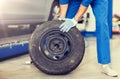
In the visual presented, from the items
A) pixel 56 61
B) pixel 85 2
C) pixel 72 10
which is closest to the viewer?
pixel 85 2

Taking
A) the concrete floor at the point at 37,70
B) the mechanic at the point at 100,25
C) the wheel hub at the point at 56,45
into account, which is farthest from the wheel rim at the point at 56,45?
the concrete floor at the point at 37,70

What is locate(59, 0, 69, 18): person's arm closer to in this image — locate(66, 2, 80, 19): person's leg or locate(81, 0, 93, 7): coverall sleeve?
locate(66, 2, 80, 19): person's leg

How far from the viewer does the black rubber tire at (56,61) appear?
7.92 feet

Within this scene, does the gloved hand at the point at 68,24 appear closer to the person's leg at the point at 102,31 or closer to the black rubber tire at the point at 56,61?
the black rubber tire at the point at 56,61

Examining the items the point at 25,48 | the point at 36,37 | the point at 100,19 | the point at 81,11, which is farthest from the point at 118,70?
the point at 25,48

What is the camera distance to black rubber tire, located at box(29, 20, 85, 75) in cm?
241

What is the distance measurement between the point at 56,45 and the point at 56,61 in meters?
0.19

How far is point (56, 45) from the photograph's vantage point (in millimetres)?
2539

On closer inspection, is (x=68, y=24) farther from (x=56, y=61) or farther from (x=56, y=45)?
(x=56, y=61)

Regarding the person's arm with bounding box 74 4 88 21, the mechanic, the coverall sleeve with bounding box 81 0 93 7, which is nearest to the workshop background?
the mechanic

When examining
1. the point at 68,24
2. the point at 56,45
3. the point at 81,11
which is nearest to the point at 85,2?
the point at 81,11

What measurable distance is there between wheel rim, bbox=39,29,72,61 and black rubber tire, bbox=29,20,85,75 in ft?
0.09

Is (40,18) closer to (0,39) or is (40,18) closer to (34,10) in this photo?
(34,10)

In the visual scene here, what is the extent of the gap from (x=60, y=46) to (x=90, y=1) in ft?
1.89
